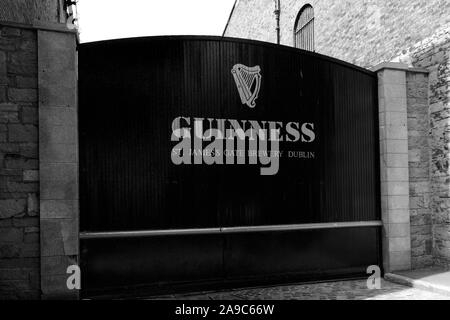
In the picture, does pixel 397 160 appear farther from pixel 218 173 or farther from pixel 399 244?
pixel 218 173

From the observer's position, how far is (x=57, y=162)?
5438mm

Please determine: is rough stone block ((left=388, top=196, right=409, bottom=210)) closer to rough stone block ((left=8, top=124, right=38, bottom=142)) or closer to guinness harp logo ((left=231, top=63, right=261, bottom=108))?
guinness harp logo ((left=231, top=63, right=261, bottom=108))

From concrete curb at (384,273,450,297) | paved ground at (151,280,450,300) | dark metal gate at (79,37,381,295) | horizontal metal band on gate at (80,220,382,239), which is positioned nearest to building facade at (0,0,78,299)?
dark metal gate at (79,37,381,295)

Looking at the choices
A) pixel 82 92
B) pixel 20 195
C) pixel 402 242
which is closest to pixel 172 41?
pixel 82 92

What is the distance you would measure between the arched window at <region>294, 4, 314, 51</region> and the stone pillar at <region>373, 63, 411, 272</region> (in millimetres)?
6917

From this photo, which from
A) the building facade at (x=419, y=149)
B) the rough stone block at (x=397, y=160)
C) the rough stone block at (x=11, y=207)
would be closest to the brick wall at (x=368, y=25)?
the building facade at (x=419, y=149)

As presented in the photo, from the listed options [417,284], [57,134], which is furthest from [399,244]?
[57,134]

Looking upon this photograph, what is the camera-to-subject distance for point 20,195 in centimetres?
531

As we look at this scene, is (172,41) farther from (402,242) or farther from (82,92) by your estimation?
(402,242)

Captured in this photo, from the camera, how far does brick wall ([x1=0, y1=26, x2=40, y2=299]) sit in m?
5.23

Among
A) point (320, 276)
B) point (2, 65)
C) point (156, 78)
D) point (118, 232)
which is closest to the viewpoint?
point (2, 65)

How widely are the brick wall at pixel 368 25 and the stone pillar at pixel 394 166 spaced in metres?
1.59

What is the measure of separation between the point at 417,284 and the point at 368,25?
22.4 ft
